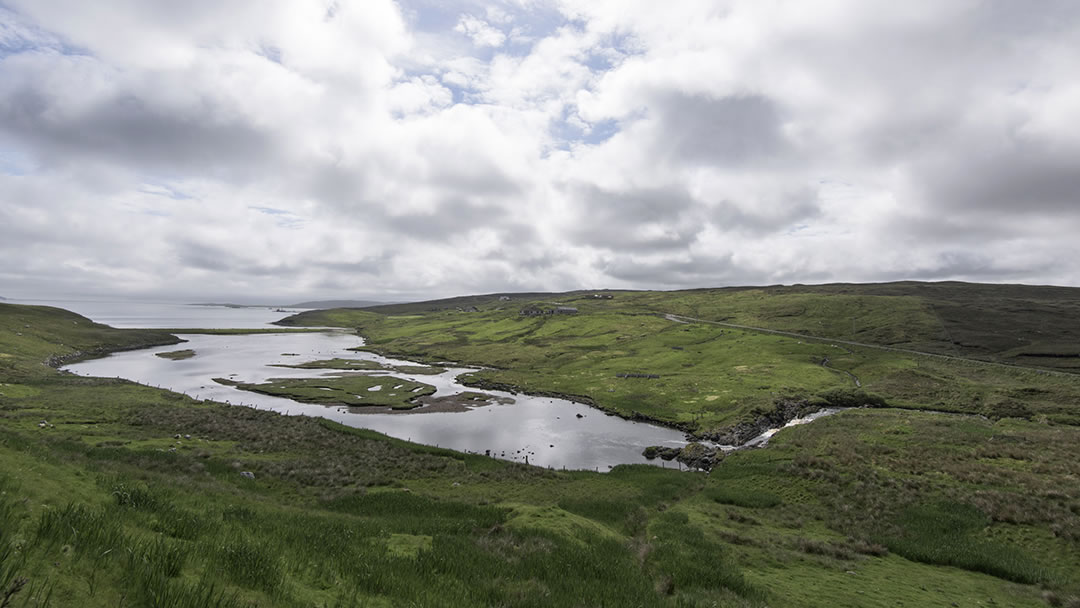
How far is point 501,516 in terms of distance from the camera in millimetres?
24875

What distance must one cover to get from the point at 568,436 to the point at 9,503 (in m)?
68.0

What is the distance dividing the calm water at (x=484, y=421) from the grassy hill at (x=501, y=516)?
10933mm

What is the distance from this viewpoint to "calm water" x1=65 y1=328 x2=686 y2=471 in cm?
6338

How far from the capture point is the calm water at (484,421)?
2495 inches

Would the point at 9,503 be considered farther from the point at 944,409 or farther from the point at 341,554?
the point at 944,409

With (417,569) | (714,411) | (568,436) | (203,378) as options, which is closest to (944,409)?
(714,411)

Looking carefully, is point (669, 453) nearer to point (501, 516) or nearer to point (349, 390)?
point (501, 516)

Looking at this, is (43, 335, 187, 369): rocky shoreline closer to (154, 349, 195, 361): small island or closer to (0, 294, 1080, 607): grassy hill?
(154, 349, 195, 361): small island

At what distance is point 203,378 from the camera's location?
111m

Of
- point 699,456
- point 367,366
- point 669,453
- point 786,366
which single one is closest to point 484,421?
point 669,453

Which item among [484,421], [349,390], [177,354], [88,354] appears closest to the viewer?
[484,421]

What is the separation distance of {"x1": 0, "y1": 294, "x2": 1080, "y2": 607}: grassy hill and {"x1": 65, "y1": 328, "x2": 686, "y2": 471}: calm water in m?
10.9

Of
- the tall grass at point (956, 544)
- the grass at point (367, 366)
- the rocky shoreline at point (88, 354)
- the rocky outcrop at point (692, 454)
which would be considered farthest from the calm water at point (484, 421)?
the tall grass at point (956, 544)

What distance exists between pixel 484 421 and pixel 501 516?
57129mm
